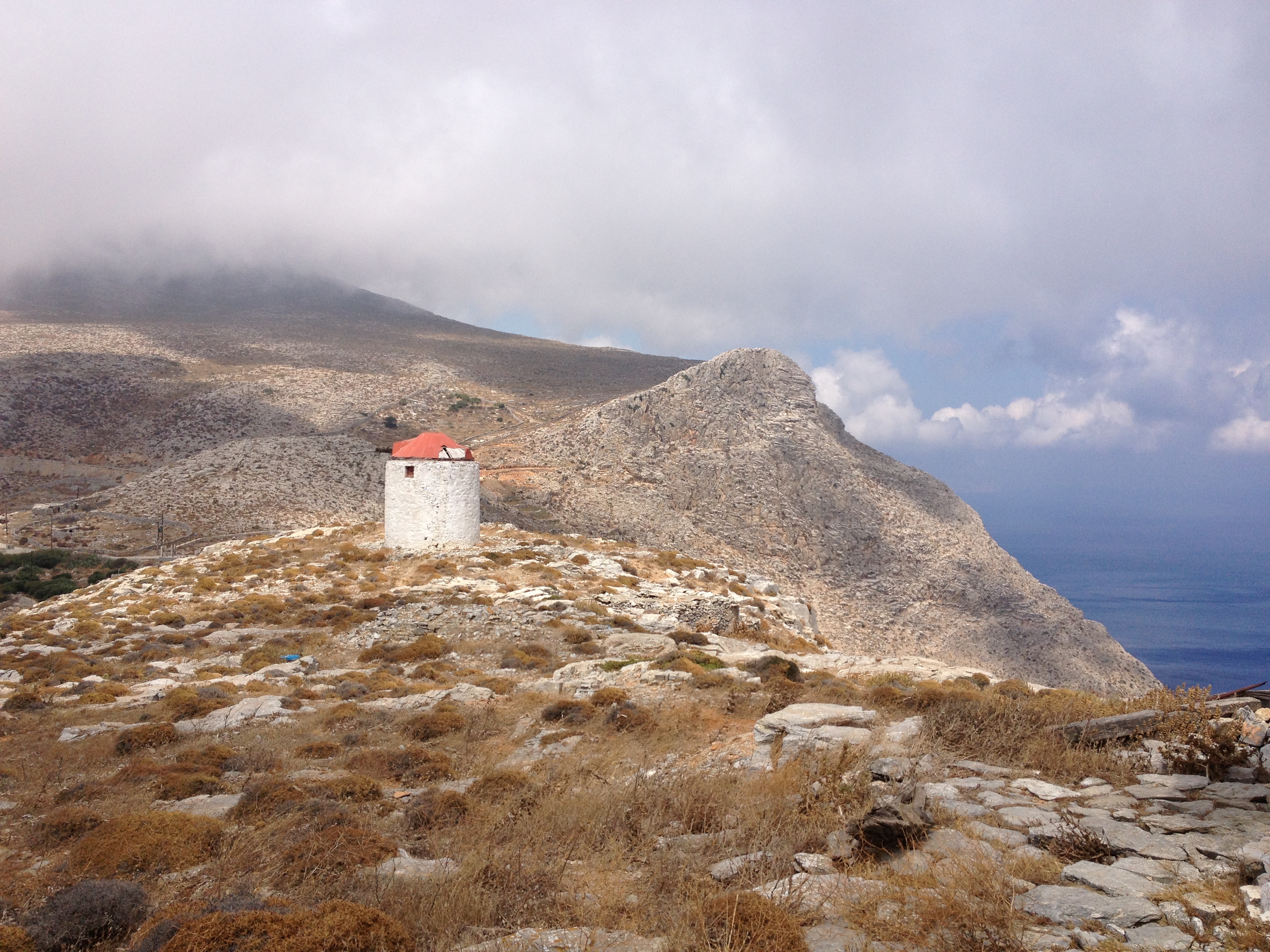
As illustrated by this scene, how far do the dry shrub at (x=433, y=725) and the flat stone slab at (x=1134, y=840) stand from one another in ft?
28.9

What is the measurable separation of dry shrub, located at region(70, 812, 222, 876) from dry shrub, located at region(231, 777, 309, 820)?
1.38 ft

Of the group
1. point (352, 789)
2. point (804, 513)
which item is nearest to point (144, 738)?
point (352, 789)

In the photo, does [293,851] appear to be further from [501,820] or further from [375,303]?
[375,303]

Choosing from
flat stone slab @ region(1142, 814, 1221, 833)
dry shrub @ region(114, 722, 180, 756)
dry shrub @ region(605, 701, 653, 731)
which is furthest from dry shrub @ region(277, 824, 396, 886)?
flat stone slab @ region(1142, 814, 1221, 833)

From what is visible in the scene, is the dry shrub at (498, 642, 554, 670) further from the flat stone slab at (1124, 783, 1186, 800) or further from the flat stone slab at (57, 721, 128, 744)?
the flat stone slab at (1124, 783, 1186, 800)

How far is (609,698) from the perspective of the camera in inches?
483

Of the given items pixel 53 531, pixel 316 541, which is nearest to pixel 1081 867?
pixel 316 541

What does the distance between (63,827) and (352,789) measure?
2.90 metres

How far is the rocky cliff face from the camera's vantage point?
36531mm

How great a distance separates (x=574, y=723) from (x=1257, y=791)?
→ 27.8 feet

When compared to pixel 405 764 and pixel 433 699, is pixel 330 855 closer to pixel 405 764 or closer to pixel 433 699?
pixel 405 764

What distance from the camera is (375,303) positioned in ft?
442

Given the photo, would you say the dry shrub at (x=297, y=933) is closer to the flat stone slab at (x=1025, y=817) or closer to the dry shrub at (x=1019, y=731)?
the flat stone slab at (x=1025, y=817)

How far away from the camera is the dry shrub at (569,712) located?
11492mm
